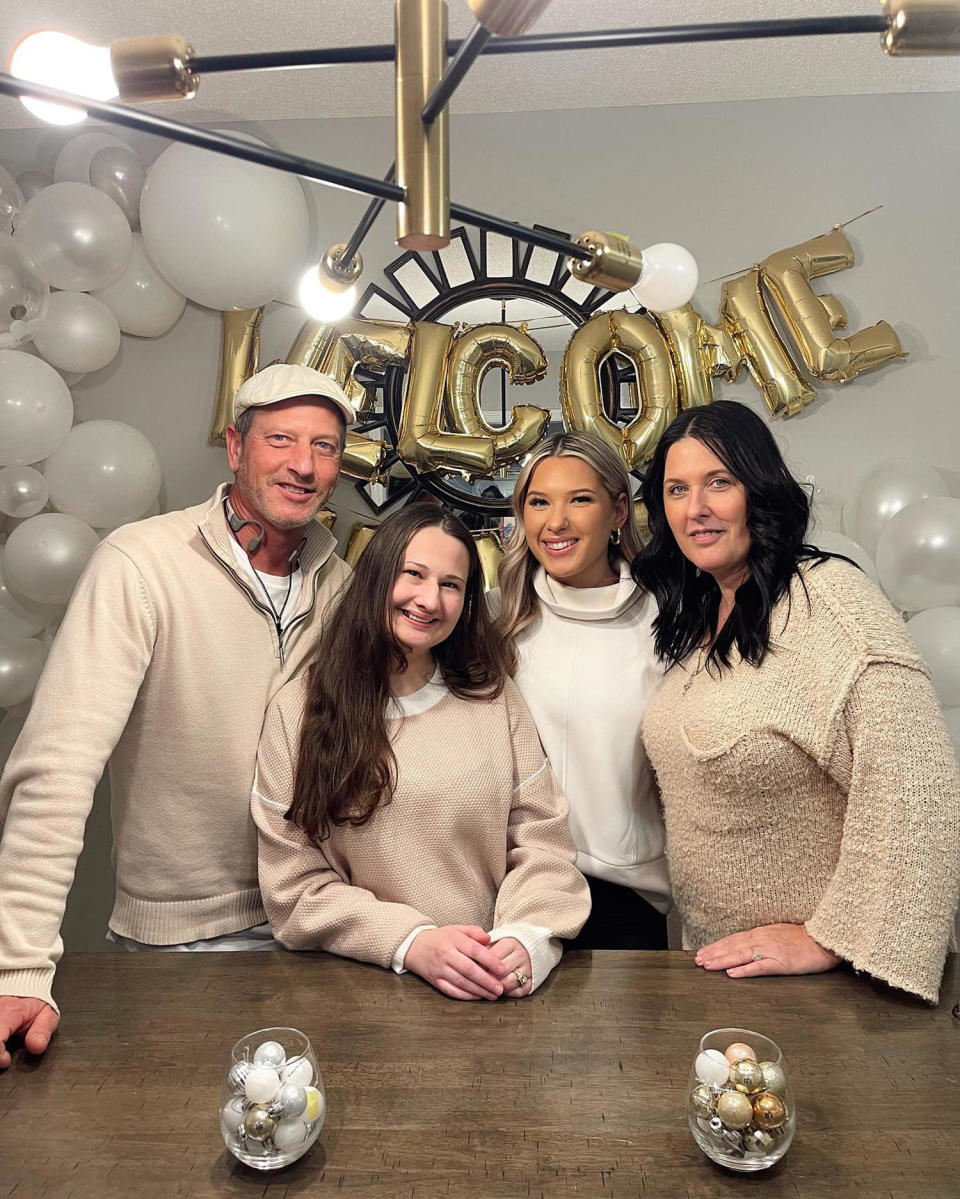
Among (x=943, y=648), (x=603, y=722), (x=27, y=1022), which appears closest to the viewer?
(x=27, y=1022)

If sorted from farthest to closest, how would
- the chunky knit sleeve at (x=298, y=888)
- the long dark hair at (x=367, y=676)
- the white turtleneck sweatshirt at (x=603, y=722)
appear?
the white turtleneck sweatshirt at (x=603, y=722), the long dark hair at (x=367, y=676), the chunky knit sleeve at (x=298, y=888)

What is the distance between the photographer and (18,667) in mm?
2578

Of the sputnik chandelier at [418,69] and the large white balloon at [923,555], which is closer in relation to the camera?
the sputnik chandelier at [418,69]

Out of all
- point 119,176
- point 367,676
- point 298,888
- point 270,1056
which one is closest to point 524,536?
point 367,676

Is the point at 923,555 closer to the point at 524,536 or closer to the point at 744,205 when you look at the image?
the point at 524,536

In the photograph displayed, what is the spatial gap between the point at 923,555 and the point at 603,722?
0.91 metres

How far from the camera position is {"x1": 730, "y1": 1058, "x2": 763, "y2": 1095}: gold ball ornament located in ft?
4.02

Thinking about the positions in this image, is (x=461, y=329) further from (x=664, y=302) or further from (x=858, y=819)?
(x=858, y=819)

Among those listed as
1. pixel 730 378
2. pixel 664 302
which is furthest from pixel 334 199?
pixel 664 302

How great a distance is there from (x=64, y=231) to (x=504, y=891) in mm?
1902

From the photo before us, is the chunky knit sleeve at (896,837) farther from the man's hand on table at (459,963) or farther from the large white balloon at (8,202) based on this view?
the large white balloon at (8,202)

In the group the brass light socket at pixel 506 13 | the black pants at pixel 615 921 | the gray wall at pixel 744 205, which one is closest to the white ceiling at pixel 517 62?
the gray wall at pixel 744 205

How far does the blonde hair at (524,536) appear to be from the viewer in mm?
2324

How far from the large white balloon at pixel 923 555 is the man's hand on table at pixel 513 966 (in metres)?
1.40
